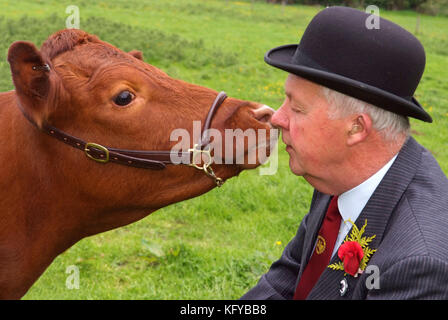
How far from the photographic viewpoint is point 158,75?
2521mm

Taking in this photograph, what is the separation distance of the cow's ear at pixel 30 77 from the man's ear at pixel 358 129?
137 centimetres

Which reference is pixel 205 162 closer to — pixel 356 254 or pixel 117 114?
pixel 117 114

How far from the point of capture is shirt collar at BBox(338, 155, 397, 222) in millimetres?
2229

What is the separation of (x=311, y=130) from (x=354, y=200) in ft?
1.35

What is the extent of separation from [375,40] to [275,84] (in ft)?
→ 34.8

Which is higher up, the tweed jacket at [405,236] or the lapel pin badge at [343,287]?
the tweed jacket at [405,236]

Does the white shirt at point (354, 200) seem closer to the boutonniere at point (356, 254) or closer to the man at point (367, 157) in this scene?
the man at point (367, 157)

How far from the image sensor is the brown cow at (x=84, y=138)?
2.32 m

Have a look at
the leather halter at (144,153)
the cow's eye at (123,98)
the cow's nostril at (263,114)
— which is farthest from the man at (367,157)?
the cow's eye at (123,98)

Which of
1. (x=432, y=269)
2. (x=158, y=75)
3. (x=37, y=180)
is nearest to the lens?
(x=432, y=269)

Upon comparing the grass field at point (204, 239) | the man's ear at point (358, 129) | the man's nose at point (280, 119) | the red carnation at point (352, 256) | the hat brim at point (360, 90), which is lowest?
the grass field at point (204, 239)

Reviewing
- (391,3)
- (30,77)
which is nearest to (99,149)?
(30,77)

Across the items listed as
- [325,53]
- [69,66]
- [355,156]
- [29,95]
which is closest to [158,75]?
[69,66]
